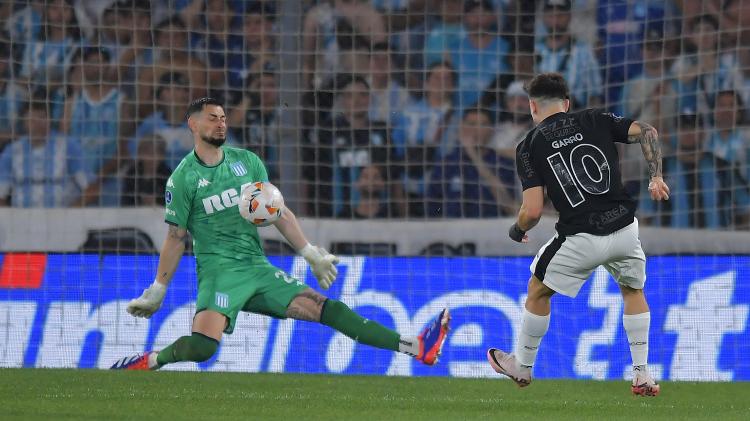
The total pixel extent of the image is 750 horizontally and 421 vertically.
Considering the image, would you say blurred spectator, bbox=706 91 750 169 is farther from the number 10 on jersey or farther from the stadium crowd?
the number 10 on jersey

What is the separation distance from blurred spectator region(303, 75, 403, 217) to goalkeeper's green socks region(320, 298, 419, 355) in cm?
466

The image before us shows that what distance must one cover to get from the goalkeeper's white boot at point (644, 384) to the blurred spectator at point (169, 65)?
21.9 ft

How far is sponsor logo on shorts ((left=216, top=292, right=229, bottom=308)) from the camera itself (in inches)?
334

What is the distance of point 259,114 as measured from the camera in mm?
13445

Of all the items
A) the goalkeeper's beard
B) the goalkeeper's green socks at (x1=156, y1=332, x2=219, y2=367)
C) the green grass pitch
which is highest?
the goalkeeper's beard

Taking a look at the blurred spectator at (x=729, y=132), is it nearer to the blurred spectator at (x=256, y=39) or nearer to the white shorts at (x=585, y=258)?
the blurred spectator at (x=256, y=39)

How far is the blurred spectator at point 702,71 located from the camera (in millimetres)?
12891

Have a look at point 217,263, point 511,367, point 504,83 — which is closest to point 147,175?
point 504,83

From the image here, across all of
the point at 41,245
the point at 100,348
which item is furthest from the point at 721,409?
the point at 41,245

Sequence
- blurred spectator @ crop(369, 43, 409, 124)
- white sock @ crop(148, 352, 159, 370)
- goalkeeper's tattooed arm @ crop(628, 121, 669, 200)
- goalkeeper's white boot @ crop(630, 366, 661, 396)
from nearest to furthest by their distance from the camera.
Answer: goalkeeper's tattooed arm @ crop(628, 121, 669, 200)
goalkeeper's white boot @ crop(630, 366, 661, 396)
white sock @ crop(148, 352, 159, 370)
blurred spectator @ crop(369, 43, 409, 124)

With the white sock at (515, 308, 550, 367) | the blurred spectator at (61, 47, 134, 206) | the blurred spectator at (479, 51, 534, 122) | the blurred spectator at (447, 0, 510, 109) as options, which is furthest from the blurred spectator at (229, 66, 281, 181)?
the white sock at (515, 308, 550, 367)

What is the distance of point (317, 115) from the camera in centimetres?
1315

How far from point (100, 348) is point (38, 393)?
2439mm

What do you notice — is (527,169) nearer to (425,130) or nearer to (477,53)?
(425,130)
